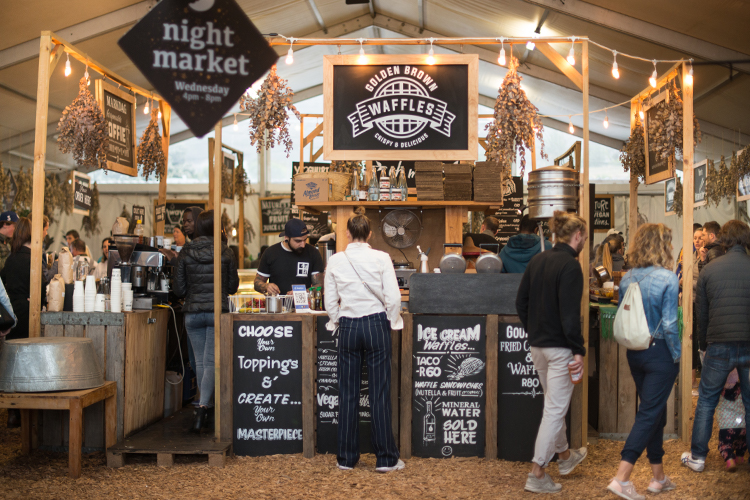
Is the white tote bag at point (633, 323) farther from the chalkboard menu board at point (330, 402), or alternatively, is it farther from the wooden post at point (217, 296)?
the wooden post at point (217, 296)

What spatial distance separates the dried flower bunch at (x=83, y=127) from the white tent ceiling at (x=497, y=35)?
227cm

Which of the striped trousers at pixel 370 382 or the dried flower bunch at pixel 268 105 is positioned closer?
the striped trousers at pixel 370 382

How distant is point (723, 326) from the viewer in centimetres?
406

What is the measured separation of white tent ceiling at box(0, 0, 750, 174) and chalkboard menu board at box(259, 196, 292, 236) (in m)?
2.55

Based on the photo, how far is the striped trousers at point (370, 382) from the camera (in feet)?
13.3

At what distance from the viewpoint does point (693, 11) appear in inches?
268

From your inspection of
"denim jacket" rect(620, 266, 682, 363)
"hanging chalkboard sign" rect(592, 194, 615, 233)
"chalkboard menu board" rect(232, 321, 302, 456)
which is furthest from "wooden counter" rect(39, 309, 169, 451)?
"hanging chalkboard sign" rect(592, 194, 615, 233)

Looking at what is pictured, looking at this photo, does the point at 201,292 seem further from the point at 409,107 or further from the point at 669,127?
the point at 669,127

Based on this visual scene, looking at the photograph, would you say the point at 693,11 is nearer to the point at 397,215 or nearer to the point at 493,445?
the point at 397,215

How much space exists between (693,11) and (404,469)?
5849 millimetres

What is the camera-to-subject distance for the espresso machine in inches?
196

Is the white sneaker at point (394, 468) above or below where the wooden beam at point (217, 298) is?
Result: below

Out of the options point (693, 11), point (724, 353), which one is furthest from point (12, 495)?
point (693, 11)

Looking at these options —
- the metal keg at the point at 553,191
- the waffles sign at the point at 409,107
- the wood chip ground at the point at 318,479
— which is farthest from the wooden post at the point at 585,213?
the waffles sign at the point at 409,107
